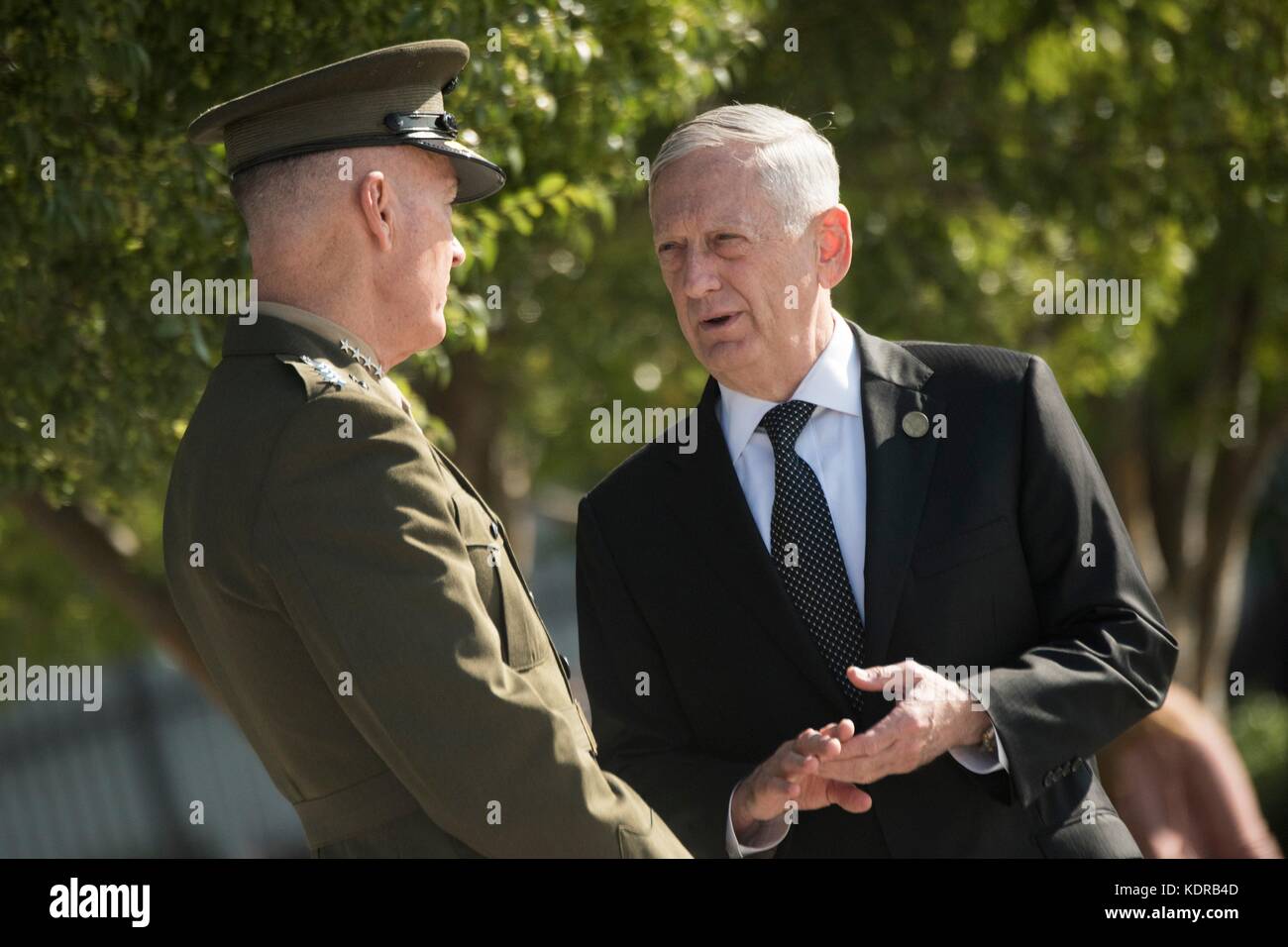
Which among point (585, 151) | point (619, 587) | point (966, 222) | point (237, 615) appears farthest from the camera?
point (966, 222)

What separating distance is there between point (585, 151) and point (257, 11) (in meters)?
1.27

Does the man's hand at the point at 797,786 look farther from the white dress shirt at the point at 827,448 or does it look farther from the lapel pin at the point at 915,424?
the lapel pin at the point at 915,424

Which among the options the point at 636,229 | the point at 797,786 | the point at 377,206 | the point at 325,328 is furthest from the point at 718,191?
the point at 636,229

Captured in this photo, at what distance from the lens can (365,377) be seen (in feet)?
8.77

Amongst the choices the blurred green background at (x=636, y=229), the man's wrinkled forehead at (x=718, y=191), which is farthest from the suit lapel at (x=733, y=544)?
the blurred green background at (x=636, y=229)

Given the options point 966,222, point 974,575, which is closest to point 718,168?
point 974,575

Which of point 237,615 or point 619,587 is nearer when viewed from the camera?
point 237,615

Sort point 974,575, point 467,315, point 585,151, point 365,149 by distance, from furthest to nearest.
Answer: point 585,151
point 467,315
point 974,575
point 365,149

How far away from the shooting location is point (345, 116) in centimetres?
277

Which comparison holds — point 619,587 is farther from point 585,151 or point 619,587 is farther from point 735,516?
point 585,151

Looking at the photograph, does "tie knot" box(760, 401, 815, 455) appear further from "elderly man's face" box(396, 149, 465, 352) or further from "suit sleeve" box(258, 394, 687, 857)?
"suit sleeve" box(258, 394, 687, 857)

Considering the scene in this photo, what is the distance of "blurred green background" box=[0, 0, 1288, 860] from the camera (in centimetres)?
404

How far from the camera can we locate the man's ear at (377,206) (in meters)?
A: 2.69
